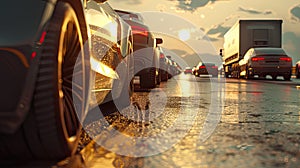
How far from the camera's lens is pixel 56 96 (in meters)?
2.46

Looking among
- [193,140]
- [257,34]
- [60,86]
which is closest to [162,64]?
[193,140]

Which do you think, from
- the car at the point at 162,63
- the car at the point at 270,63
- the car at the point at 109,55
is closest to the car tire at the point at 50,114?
the car at the point at 109,55

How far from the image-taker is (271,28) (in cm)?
2948

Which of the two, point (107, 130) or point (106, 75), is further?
point (106, 75)

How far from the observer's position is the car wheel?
2.41 m

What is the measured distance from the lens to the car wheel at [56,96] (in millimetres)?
2408

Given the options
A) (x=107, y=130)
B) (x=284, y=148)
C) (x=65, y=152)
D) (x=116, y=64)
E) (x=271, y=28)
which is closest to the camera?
(x=65, y=152)

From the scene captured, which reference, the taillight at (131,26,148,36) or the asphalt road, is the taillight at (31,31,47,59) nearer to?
the asphalt road

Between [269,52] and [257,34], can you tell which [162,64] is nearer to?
[269,52]

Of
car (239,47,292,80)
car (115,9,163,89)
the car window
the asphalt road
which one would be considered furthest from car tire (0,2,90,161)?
the car window

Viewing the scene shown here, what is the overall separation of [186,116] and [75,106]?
2634 millimetres

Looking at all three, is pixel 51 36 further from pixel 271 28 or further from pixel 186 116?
pixel 271 28

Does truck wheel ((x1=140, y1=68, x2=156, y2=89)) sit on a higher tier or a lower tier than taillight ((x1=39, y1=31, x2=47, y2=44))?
lower

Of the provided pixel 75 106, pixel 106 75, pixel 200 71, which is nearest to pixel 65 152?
pixel 75 106
